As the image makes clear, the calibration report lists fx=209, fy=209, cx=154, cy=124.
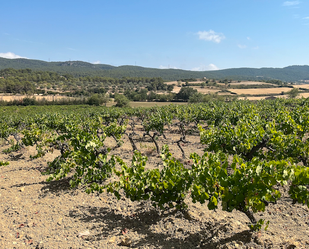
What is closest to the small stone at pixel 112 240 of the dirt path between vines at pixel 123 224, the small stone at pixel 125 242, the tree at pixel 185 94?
the dirt path between vines at pixel 123 224

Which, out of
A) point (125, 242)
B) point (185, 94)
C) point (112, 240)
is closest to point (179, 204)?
point (125, 242)

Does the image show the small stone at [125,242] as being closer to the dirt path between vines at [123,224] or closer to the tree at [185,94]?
the dirt path between vines at [123,224]

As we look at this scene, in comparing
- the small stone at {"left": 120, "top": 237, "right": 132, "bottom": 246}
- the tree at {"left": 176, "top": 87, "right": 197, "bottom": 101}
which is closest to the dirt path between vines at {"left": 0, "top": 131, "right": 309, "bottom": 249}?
the small stone at {"left": 120, "top": 237, "right": 132, "bottom": 246}

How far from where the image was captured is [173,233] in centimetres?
586

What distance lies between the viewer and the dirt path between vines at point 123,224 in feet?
18.1

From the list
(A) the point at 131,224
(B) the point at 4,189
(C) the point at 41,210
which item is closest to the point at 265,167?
Result: (A) the point at 131,224

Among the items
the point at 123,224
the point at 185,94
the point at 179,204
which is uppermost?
the point at 185,94

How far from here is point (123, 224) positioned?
6.38 meters

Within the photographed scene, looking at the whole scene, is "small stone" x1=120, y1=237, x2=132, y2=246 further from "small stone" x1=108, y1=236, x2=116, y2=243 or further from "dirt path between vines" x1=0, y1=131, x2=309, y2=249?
"small stone" x1=108, y1=236, x2=116, y2=243

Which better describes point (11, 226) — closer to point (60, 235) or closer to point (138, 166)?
point (60, 235)

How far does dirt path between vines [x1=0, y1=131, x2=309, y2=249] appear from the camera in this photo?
5504 millimetres

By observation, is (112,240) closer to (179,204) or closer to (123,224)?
(123,224)

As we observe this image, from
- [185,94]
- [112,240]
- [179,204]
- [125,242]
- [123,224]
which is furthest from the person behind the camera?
[185,94]

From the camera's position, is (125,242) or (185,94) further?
(185,94)
